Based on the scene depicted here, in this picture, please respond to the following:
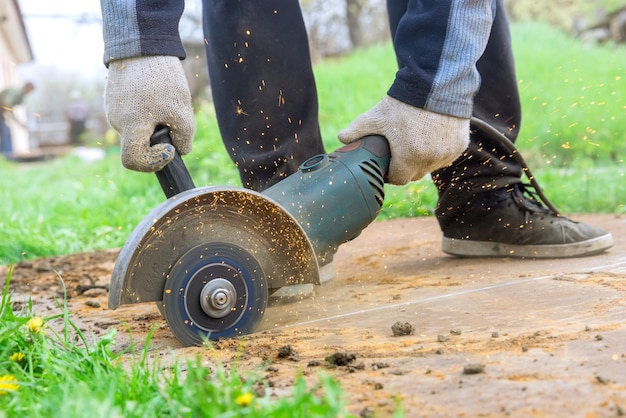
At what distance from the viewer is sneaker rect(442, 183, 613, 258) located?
287 centimetres

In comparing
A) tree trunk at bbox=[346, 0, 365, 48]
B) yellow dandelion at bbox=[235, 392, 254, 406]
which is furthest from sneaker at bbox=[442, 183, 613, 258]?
tree trunk at bbox=[346, 0, 365, 48]

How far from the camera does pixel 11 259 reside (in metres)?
3.81

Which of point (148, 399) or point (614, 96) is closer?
point (148, 399)

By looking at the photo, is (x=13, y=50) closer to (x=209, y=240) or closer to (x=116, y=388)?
(x=209, y=240)

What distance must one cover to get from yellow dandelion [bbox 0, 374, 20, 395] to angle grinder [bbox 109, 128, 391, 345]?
0.37m

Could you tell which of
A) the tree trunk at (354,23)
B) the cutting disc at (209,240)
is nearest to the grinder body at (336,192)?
the cutting disc at (209,240)

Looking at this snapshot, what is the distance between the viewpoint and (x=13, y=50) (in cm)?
2702

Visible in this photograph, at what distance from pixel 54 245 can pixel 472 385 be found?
3.07 m

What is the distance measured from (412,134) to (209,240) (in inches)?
27.8

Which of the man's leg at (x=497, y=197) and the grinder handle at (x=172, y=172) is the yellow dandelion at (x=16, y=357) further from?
the man's leg at (x=497, y=197)

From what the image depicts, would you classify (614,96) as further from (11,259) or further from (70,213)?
(11,259)

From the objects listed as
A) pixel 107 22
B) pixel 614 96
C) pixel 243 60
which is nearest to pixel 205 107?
pixel 614 96

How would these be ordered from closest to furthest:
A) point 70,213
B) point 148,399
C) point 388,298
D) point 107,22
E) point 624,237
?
point 148,399, point 107,22, point 388,298, point 624,237, point 70,213

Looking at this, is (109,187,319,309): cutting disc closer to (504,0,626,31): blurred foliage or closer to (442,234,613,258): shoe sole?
(442,234,613,258): shoe sole
